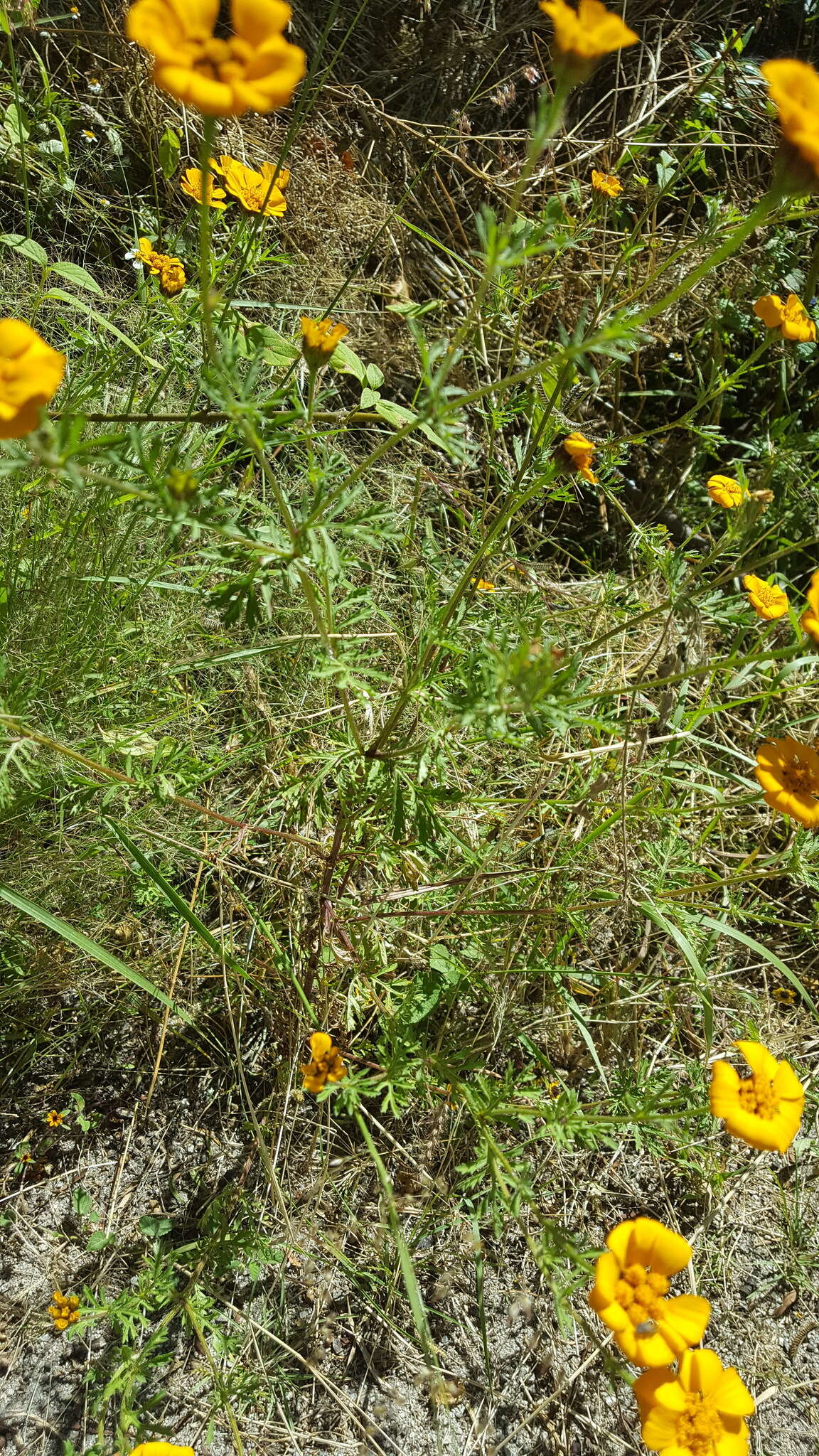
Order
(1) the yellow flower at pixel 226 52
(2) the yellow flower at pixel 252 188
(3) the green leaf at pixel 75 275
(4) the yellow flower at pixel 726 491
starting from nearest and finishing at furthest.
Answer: (1) the yellow flower at pixel 226 52
(2) the yellow flower at pixel 252 188
(3) the green leaf at pixel 75 275
(4) the yellow flower at pixel 726 491

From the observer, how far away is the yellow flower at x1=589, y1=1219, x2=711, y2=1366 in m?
1.25

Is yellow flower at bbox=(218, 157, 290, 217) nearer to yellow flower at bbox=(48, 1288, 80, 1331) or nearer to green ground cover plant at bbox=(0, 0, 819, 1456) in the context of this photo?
green ground cover plant at bbox=(0, 0, 819, 1456)

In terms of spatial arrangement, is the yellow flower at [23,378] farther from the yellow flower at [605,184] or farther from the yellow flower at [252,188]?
the yellow flower at [605,184]

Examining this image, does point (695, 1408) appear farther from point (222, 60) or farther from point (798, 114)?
point (222, 60)

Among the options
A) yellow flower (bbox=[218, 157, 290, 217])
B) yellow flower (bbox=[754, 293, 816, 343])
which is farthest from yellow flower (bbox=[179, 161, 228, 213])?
yellow flower (bbox=[754, 293, 816, 343])

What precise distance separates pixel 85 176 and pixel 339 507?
2.17 meters

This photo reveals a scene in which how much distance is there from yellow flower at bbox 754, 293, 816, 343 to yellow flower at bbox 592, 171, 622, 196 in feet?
1.48

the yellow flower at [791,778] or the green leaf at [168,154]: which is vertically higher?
the green leaf at [168,154]

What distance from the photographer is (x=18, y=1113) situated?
1.93 metres

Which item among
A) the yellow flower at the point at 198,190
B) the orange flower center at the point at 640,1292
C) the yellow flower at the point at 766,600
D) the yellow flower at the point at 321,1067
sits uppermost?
the yellow flower at the point at 198,190

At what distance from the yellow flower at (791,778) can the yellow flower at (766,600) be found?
0.53 m

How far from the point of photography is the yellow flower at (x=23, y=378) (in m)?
1.01

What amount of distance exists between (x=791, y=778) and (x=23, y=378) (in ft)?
4.25

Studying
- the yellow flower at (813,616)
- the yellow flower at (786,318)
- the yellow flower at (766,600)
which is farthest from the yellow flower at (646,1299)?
the yellow flower at (786,318)
